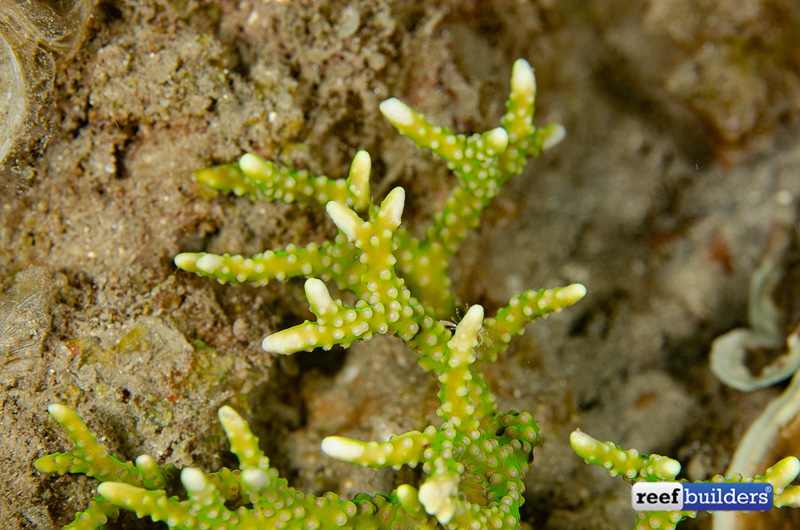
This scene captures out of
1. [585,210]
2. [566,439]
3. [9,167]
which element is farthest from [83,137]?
[585,210]

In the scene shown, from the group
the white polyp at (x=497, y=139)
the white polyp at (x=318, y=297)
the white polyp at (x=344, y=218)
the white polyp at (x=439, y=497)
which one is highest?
the white polyp at (x=497, y=139)

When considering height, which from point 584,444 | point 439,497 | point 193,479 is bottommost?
point 584,444

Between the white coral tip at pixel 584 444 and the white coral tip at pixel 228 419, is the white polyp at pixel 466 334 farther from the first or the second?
the white coral tip at pixel 228 419

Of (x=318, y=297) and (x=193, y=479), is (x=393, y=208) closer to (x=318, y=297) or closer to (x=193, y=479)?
(x=318, y=297)

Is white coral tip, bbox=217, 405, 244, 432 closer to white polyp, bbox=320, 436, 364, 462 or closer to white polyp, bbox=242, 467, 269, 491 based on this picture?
white polyp, bbox=242, 467, 269, 491

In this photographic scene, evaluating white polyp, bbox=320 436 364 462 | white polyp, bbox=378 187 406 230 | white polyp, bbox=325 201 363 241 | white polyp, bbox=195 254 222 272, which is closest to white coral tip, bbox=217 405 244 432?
white polyp, bbox=320 436 364 462

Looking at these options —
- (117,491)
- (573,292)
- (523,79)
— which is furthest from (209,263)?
(523,79)

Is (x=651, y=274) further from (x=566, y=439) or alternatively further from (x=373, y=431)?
(x=373, y=431)

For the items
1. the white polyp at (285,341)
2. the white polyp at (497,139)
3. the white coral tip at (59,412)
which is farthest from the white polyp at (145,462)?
the white polyp at (497,139)
